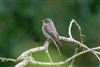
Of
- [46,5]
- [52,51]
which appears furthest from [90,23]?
[52,51]

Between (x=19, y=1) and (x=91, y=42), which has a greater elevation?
(x=19, y=1)

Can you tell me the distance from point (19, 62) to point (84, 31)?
166 inches

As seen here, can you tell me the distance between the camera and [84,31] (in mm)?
6977

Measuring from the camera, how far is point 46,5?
23.1 ft

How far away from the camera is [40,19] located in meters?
6.82

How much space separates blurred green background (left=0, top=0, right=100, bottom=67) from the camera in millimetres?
6645

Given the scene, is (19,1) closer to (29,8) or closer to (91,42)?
(29,8)

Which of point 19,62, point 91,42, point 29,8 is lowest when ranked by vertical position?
point 91,42

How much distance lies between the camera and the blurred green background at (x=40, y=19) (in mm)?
6645

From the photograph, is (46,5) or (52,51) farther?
(46,5)

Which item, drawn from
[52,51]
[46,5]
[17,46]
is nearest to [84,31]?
[46,5]

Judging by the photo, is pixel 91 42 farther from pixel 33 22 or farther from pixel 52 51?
pixel 52 51

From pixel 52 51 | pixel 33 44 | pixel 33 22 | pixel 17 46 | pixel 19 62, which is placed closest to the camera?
pixel 19 62

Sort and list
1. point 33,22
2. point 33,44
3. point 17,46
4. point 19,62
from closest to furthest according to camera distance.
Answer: point 19,62, point 33,44, point 17,46, point 33,22
